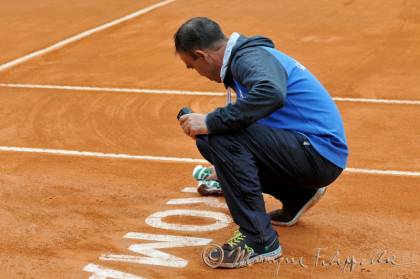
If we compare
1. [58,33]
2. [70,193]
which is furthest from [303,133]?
[58,33]

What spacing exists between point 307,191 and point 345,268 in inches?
27.9

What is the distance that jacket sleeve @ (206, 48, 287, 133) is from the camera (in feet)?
15.6

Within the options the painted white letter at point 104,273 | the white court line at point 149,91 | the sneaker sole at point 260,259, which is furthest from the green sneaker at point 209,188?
the white court line at point 149,91

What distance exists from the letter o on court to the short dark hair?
1.32 m

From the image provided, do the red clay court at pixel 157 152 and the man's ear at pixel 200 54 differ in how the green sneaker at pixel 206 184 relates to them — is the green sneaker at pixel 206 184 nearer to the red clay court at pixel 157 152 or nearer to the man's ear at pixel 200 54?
the red clay court at pixel 157 152

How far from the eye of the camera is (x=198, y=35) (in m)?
5.05

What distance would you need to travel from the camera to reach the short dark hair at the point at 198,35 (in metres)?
→ 5.06

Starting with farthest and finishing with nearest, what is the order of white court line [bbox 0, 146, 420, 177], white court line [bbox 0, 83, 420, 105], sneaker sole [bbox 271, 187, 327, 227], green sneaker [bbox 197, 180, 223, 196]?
white court line [bbox 0, 83, 420, 105] < white court line [bbox 0, 146, 420, 177] < green sneaker [bbox 197, 180, 223, 196] < sneaker sole [bbox 271, 187, 327, 227]

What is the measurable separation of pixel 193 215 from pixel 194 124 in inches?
44.8

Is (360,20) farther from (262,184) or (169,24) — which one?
(262,184)

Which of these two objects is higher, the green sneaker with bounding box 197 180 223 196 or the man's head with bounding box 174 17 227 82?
the man's head with bounding box 174 17 227 82

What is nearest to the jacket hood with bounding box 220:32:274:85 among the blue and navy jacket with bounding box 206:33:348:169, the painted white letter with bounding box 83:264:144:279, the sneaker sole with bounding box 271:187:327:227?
the blue and navy jacket with bounding box 206:33:348:169

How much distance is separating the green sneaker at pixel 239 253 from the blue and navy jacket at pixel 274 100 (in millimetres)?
686

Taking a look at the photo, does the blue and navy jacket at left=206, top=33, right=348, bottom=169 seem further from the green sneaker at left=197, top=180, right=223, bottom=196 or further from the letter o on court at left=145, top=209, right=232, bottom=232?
the green sneaker at left=197, top=180, right=223, bottom=196
